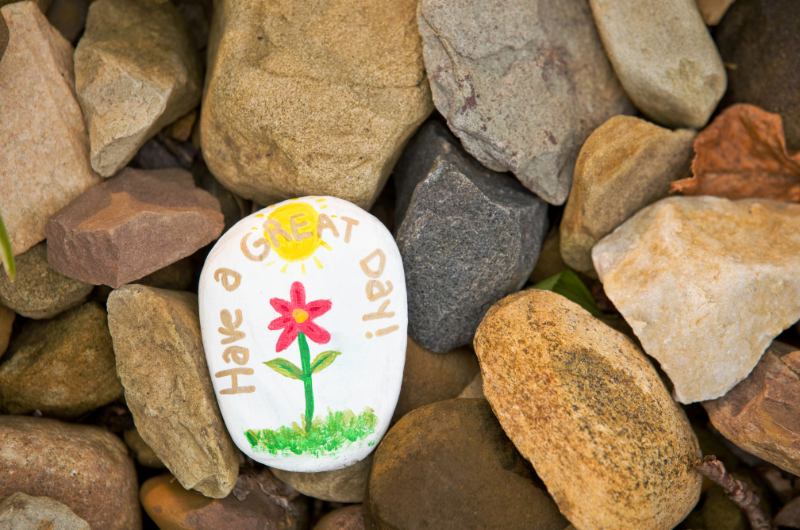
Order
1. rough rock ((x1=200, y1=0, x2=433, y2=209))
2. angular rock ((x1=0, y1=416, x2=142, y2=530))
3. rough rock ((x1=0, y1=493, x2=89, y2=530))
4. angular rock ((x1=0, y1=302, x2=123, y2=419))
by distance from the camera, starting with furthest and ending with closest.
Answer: angular rock ((x1=0, y1=302, x2=123, y2=419))
rough rock ((x1=200, y1=0, x2=433, y2=209))
angular rock ((x1=0, y1=416, x2=142, y2=530))
rough rock ((x1=0, y1=493, x2=89, y2=530))

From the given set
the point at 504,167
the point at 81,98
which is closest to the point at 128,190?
the point at 81,98

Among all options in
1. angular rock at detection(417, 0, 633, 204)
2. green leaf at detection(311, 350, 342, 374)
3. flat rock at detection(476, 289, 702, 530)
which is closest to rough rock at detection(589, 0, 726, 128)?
angular rock at detection(417, 0, 633, 204)

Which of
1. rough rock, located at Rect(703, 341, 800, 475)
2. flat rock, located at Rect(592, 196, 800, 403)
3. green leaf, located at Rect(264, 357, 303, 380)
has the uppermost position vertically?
flat rock, located at Rect(592, 196, 800, 403)

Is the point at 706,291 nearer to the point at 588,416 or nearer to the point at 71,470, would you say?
the point at 588,416

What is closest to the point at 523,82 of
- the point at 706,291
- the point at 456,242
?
the point at 456,242

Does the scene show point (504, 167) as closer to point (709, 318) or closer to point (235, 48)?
point (709, 318)

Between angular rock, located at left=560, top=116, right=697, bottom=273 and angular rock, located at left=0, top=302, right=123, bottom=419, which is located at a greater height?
angular rock, located at left=560, top=116, right=697, bottom=273

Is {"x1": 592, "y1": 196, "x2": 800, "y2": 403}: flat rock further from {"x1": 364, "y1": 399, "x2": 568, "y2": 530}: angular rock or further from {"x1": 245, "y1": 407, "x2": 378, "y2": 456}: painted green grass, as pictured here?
{"x1": 245, "y1": 407, "x2": 378, "y2": 456}: painted green grass
